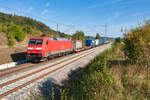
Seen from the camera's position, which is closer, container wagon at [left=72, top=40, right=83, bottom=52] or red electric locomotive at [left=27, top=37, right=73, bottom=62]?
red electric locomotive at [left=27, top=37, right=73, bottom=62]

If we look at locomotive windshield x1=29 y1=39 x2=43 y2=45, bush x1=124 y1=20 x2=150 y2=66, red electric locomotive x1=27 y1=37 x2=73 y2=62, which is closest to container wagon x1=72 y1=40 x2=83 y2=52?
red electric locomotive x1=27 y1=37 x2=73 y2=62

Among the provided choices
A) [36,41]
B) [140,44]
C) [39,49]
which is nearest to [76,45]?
[36,41]

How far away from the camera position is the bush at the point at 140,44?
6055 mm

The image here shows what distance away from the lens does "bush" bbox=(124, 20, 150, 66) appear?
19.9 feet

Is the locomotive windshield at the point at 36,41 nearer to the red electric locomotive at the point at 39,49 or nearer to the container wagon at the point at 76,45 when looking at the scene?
the red electric locomotive at the point at 39,49

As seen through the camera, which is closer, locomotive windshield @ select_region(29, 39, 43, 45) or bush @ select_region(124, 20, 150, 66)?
bush @ select_region(124, 20, 150, 66)

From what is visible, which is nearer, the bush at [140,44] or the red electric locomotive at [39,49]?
the bush at [140,44]

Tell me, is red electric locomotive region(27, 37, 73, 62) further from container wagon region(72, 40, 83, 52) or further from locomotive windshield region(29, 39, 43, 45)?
container wagon region(72, 40, 83, 52)

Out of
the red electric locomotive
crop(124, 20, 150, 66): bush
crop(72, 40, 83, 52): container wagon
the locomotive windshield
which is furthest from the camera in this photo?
crop(72, 40, 83, 52): container wagon

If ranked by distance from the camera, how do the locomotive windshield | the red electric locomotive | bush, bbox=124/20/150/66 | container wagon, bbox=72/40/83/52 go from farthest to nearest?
container wagon, bbox=72/40/83/52 → the locomotive windshield → the red electric locomotive → bush, bbox=124/20/150/66

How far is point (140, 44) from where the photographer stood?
6.25 meters

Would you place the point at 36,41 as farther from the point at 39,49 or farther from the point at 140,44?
the point at 140,44

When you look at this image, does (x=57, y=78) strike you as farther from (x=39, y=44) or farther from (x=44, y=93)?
(x=39, y=44)

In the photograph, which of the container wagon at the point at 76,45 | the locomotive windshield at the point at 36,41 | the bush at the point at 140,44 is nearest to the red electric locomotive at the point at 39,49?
the locomotive windshield at the point at 36,41
